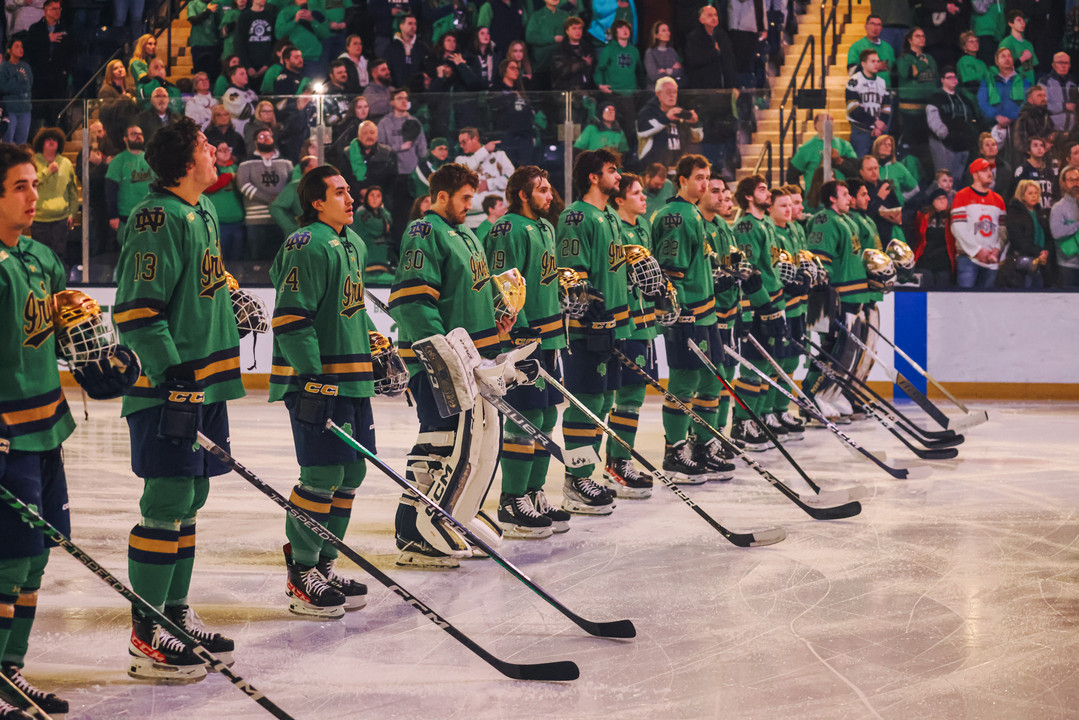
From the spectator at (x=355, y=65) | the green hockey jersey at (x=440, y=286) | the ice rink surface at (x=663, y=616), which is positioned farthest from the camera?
the spectator at (x=355, y=65)

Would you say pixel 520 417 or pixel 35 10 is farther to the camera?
pixel 35 10

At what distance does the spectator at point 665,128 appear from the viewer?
941cm

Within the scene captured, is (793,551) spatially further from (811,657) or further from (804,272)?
(804,272)

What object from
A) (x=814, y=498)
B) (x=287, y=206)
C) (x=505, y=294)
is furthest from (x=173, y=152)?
(x=287, y=206)

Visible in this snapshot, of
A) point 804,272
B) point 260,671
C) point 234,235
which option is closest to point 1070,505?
point 804,272

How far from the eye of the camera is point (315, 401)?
3.82 meters

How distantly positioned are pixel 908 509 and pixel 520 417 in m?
2.15

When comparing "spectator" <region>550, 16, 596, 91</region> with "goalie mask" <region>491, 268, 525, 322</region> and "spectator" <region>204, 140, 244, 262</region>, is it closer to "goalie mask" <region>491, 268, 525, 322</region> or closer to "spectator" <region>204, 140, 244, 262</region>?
"spectator" <region>204, 140, 244, 262</region>

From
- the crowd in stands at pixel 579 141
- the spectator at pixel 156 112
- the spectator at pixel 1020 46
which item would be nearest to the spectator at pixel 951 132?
the crowd in stands at pixel 579 141

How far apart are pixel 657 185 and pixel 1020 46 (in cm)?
383

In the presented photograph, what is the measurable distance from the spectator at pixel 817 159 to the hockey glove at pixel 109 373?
7.45m

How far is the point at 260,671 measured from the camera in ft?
11.1

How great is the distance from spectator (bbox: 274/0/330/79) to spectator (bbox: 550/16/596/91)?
2.11 metres

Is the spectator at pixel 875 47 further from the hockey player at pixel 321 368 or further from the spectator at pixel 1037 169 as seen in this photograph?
the hockey player at pixel 321 368
